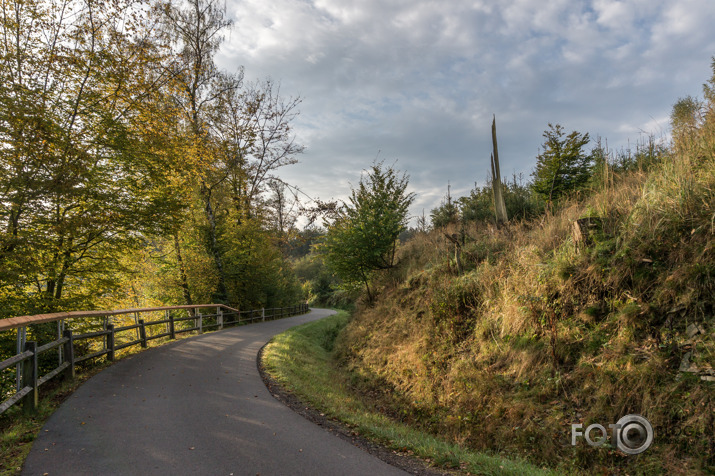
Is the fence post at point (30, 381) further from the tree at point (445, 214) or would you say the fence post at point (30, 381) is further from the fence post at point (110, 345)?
the tree at point (445, 214)

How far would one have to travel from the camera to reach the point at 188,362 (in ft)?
29.4

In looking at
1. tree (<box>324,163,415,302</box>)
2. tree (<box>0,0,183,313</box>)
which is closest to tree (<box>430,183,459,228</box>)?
tree (<box>324,163,415,302</box>)

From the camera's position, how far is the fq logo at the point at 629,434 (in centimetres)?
416

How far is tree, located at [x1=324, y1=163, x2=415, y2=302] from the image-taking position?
15.2 metres

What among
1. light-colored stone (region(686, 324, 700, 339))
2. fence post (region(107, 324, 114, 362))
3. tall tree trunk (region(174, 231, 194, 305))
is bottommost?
fence post (region(107, 324, 114, 362))

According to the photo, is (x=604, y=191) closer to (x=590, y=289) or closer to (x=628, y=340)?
(x=590, y=289)

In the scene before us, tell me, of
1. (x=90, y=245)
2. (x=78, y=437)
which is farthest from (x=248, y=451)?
(x=90, y=245)

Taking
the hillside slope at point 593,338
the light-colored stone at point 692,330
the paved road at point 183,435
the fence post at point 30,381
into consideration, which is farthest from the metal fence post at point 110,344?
the light-colored stone at point 692,330

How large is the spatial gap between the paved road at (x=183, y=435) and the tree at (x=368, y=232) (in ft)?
28.2

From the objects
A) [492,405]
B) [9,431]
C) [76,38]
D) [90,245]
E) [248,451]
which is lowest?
[492,405]

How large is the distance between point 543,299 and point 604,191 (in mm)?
2742

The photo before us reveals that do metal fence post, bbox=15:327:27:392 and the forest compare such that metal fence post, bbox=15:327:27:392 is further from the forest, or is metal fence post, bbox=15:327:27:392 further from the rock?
the rock

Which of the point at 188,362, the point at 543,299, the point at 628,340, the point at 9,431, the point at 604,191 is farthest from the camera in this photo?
the point at 188,362

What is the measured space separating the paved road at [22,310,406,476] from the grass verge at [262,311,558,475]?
652 millimetres
